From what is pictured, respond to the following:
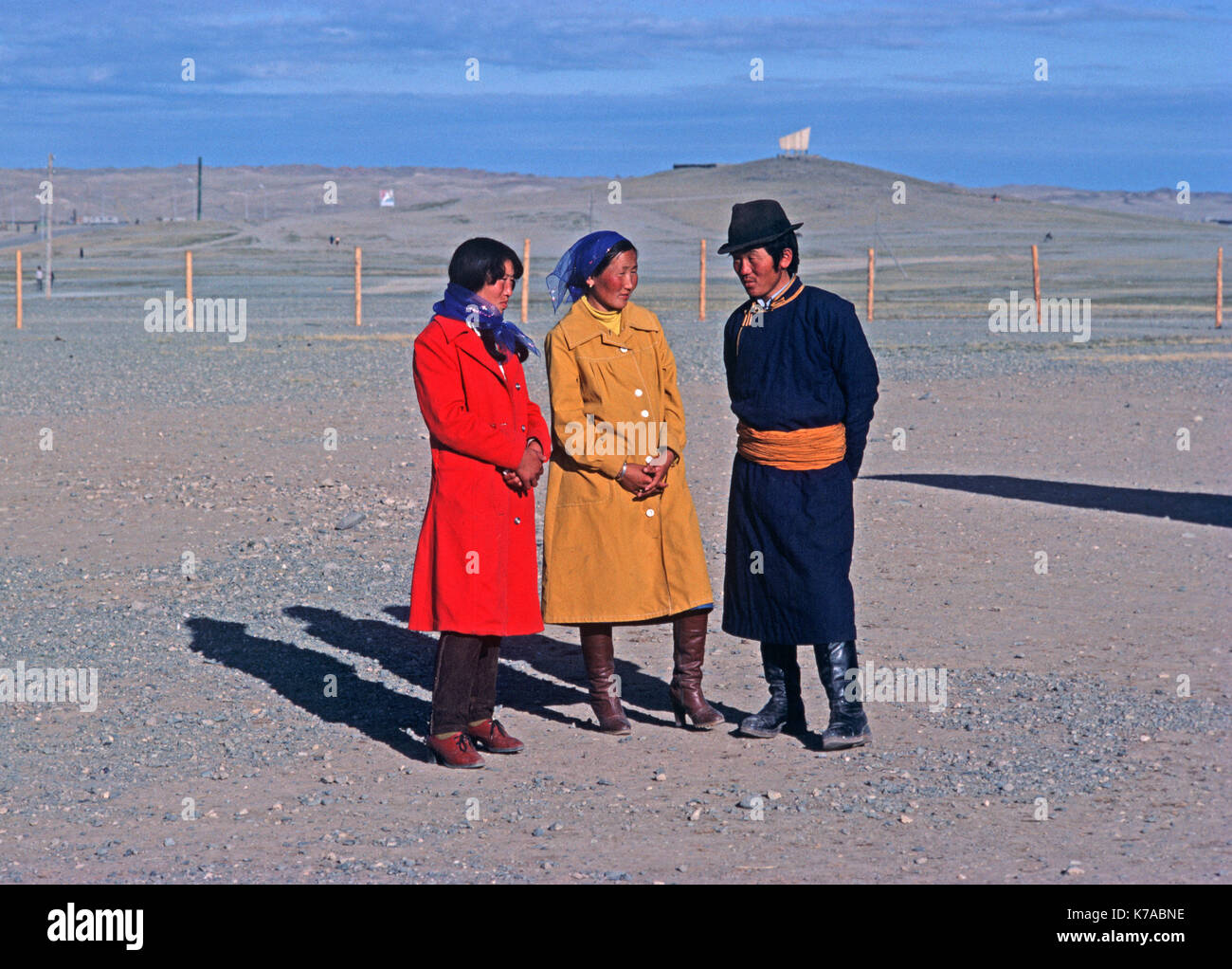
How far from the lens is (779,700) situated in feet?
18.5

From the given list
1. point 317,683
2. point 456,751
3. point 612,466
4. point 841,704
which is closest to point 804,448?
point 612,466

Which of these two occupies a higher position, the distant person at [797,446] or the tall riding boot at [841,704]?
the distant person at [797,446]

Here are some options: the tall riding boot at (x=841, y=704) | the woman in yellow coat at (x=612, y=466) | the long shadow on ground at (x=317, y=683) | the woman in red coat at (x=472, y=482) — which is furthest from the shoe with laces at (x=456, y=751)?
the tall riding boot at (x=841, y=704)

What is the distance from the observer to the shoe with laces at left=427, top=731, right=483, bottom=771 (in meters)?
5.26

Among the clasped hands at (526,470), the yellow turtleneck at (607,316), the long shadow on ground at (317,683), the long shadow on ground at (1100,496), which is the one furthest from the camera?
the long shadow on ground at (1100,496)

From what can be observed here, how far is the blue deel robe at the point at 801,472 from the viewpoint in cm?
527

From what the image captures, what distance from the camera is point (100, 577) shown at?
8.35 metres

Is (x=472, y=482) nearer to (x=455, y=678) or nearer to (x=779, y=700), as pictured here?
(x=455, y=678)

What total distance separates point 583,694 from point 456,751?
118 cm

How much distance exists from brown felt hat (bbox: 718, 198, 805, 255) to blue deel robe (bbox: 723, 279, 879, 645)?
0.18 meters

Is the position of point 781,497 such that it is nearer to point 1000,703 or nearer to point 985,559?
point 1000,703

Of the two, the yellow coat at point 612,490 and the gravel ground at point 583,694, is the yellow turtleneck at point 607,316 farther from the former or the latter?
the gravel ground at point 583,694

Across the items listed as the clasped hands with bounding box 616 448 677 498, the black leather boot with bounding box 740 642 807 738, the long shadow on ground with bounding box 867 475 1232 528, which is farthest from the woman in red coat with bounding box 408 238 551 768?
the long shadow on ground with bounding box 867 475 1232 528

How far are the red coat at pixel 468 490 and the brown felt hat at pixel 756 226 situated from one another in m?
0.83
